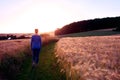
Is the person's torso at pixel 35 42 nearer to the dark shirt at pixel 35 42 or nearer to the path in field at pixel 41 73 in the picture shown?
the dark shirt at pixel 35 42

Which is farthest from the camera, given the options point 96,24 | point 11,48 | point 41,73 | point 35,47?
point 96,24

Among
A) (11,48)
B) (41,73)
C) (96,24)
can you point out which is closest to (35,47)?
(41,73)

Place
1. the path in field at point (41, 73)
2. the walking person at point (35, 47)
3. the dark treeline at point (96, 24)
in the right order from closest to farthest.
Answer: the path in field at point (41, 73) → the walking person at point (35, 47) → the dark treeline at point (96, 24)

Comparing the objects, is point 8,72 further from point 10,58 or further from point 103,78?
point 103,78

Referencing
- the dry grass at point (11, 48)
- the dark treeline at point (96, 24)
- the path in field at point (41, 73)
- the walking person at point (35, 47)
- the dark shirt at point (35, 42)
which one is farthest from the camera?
the dark treeline at point (96, 24)

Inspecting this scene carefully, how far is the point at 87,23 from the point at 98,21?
3922mm

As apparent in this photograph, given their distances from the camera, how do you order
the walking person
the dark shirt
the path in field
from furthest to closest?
the dark shirt
the walking person
the path in field

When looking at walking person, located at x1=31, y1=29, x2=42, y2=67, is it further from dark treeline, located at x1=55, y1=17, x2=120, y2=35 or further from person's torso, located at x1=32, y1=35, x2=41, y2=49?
dark treeline, located at x1=55, y1=17, x2=120, y2=35

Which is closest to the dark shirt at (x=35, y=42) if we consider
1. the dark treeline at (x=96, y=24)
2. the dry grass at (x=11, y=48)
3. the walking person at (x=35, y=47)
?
the walking person at (x=35, y=47)

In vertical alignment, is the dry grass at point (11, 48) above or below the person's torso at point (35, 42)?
below

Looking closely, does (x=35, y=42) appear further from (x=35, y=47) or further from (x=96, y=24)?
(x=96, y=24)

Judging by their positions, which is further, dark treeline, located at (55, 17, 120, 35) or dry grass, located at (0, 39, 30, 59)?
dark treeline, located at (55, 17, 120, 35)

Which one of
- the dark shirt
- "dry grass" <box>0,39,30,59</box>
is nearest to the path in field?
the dark shirt

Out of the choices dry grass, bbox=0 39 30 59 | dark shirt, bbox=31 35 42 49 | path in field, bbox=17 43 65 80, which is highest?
dark shirt, bbox=31 35 42 49
